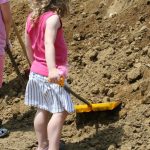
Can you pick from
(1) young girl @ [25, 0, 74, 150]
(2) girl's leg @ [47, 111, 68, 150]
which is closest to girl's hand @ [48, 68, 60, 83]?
(1) young girl @ [25, 0, 74, 150]

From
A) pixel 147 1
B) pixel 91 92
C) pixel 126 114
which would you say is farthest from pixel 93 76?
pixel 147 1

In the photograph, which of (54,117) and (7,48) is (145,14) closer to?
(7,48)

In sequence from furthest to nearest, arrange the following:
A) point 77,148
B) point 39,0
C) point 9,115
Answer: point 9,115, point 77,148, point 39,0

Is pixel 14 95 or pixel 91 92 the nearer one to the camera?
pixel 91 92

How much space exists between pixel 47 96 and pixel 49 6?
0.59 m

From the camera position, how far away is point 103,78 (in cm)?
442

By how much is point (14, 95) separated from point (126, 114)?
4.15 ft

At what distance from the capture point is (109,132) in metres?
3.91

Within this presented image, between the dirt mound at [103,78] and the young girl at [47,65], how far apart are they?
1.25 ft

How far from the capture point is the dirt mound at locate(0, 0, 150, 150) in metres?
3.88

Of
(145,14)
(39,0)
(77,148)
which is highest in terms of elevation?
(39,0)

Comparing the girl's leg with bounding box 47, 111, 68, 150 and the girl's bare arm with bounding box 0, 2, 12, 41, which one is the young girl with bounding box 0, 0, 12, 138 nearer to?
the girl's bare arm with bounding box 0, 2, 12, 41

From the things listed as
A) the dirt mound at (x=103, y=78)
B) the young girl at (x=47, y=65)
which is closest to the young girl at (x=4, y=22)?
the young girl at (x=47, y=65)

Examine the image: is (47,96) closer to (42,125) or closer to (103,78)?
(42,125)
